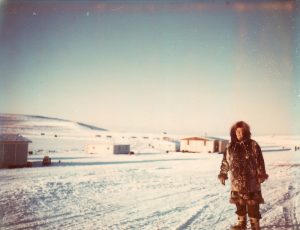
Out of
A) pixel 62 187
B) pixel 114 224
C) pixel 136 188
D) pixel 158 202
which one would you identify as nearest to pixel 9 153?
pixel 62 187

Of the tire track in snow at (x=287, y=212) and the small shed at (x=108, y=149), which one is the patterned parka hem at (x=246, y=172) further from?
the small shed at (x=108, y=149)

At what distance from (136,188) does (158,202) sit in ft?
9.61

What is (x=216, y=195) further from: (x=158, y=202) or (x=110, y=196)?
(x=110, y=196)

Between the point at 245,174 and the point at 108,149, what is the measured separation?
120 ft

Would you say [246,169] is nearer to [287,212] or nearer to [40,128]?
[287,212]

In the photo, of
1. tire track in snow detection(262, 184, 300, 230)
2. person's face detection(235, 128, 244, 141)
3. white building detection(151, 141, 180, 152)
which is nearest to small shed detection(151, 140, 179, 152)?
white building detection(151, 141, 180, 152)

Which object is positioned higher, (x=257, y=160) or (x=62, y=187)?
(x=257, y=160)

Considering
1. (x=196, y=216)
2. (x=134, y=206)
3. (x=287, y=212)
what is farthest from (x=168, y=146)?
(x=196, y=216)

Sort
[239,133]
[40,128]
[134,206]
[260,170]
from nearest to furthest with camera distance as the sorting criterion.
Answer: [260,170] → [239,133] → [134,206] → [40,128]

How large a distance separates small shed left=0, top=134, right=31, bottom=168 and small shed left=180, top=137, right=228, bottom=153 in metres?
27.8

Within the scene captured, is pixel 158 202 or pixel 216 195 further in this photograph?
pixel 216 195

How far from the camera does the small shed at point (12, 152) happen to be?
74.1ft

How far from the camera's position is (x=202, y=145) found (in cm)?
4612

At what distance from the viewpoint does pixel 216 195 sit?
988cm
